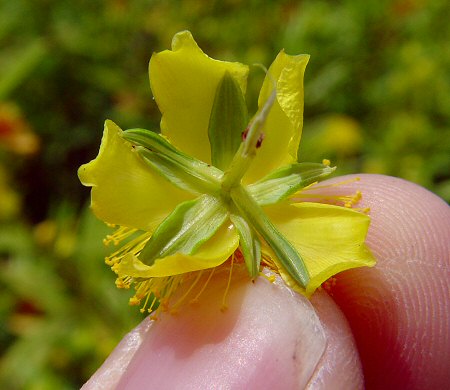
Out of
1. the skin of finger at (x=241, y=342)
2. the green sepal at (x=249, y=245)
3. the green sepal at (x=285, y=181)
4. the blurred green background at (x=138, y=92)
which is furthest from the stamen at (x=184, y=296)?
the blurred green background at (x=138, y=92)

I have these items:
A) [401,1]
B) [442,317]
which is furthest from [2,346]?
[401,1]

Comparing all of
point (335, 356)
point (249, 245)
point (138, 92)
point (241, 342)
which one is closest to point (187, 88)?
point (249, 245)

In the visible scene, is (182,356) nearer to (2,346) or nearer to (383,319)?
(383,319)

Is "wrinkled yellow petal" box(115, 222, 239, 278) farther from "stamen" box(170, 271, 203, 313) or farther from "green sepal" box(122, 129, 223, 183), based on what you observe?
"green sepal" box(122, 129, 223, 183)

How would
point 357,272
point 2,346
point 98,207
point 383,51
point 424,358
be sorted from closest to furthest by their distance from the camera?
1. point 98,207
2. point 357,272
3. point 424,358
4. point 2,346
5. point 383,51

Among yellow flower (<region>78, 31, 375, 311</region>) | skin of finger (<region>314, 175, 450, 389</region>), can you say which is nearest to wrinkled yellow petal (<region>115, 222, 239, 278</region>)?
yellow flower (<region>78, 31, 375, 311</region>)

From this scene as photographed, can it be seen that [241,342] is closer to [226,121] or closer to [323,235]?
[323,235]
